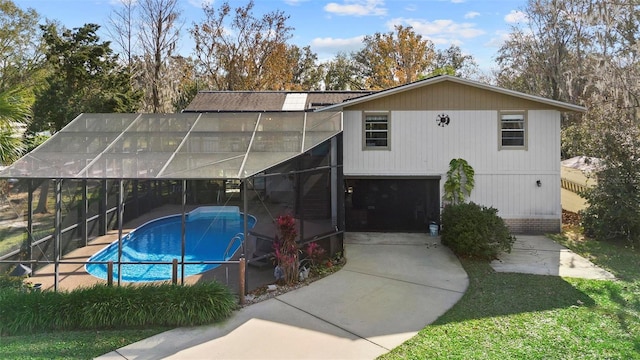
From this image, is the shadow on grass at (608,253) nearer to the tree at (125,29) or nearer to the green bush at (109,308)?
the green bush at (109,308)

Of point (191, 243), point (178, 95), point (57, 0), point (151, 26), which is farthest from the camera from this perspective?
point (178, 95)

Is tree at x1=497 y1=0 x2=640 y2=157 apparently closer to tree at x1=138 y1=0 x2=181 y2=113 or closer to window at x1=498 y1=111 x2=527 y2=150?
A: window at x1=498 y1=111 x2=527 y2=150

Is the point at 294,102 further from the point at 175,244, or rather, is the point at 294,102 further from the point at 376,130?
the point at 175,244

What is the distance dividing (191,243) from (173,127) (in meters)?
5.45

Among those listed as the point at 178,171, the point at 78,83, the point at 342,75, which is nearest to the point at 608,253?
the point at 178,171

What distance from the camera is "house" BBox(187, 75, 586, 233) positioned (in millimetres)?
12922

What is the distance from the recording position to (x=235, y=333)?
20.6ft

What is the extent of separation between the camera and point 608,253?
424 inches

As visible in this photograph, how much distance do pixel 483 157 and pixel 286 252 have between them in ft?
25.6

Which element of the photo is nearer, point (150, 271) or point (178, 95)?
point (150, 271)

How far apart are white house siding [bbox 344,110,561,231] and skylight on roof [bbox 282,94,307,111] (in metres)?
3.46

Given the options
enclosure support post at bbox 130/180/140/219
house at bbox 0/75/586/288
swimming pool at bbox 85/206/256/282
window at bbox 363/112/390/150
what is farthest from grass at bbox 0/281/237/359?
enclosure support post at bbox 130/180/140/219

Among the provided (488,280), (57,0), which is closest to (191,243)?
(57,0)

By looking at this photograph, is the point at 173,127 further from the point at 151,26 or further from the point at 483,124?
the point at 151,26
